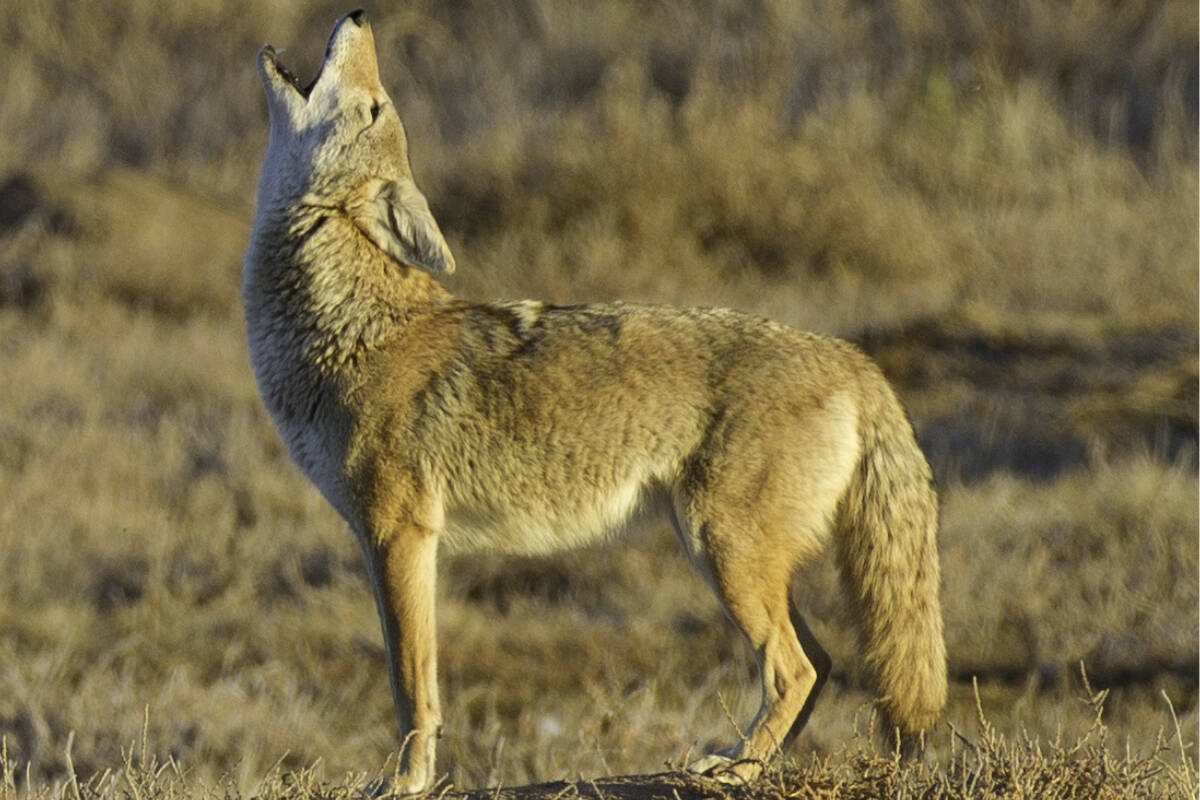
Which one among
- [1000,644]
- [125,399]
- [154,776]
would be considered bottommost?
[1000,644]

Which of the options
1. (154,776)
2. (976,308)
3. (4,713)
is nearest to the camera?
(154,776)

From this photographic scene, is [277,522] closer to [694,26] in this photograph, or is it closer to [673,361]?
[673,361]

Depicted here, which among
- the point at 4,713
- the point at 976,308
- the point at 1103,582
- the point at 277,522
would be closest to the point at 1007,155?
the point at 976,308

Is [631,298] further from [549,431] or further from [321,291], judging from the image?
[549,431]

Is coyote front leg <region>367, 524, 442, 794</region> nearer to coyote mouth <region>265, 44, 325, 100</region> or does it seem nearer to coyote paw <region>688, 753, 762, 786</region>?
coyote paw <region>688, 753, 762, 786</region>

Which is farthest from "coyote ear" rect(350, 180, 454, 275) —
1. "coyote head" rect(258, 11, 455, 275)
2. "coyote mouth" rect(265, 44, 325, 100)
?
"coyote mouth" rect(265, 44, 325, 100)

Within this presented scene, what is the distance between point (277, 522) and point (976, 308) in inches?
221

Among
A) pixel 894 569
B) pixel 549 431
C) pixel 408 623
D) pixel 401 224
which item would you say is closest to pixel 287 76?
pixel 401 224

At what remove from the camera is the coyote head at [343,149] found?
16.3ft

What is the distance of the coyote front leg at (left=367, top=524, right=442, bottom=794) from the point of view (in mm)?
4582

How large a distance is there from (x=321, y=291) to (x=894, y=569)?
1.75m

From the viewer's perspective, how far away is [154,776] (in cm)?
395

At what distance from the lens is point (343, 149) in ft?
16.3

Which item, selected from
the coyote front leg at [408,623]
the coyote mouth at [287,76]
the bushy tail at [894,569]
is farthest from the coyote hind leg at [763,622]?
the coyote mouth at [287,76]
